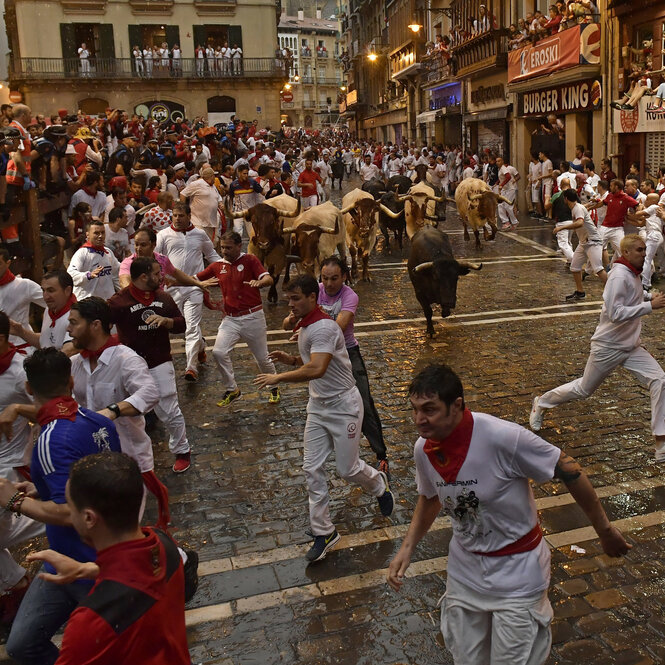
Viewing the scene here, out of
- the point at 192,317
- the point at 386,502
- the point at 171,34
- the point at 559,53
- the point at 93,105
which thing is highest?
the point at 171,34

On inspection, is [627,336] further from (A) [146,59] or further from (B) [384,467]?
(A) [146,59]

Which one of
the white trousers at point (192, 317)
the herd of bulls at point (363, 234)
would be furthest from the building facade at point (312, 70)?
the white trousers at point (192, 317)

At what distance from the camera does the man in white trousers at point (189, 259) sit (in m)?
9.33

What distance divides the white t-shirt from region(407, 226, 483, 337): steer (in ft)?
24.9

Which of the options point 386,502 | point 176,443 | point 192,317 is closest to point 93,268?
point 192,317

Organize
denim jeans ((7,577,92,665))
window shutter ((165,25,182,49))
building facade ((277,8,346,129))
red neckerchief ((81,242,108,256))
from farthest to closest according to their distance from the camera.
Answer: building facade ((277,8,346,129)) → window shutter ((165,25,182,49)) → red neckerchief ((81,242,108,256)) → denim jeans ((7,577,92,665))

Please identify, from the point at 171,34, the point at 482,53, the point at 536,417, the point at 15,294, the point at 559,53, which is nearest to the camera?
the point at 15,294

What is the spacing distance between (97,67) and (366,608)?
45842 mm

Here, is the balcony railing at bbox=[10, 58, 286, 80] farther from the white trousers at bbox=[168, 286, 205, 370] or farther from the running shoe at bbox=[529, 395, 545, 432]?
the running shoe at bbox=[529, 395, 545, 432]

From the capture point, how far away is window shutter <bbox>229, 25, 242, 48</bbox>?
46750 mm

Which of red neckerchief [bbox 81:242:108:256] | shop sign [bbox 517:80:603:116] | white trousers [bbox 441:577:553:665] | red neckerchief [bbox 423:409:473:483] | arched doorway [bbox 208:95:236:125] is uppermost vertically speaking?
arched doorway [bbox 208:95:236:125]

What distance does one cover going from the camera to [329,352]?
5215 millimetres

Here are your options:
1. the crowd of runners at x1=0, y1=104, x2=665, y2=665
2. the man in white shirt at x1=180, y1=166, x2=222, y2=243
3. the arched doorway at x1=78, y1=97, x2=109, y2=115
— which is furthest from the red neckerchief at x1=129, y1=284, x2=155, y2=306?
the arched doorway at x1=78, y1=97, x2=109, y2=115

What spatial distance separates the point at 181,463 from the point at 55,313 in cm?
170
